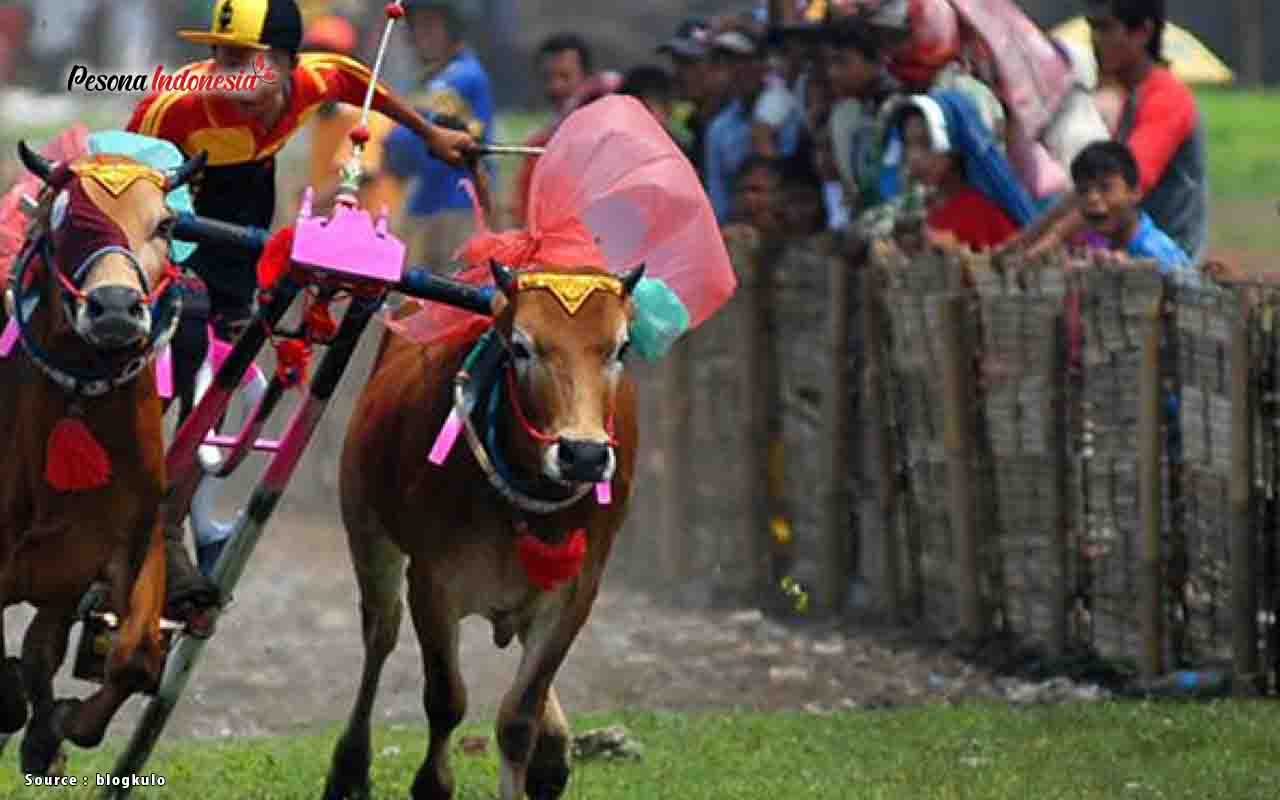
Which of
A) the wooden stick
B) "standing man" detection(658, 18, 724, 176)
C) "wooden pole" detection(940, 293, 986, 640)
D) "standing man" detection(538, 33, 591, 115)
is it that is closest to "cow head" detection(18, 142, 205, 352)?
the wooden stick

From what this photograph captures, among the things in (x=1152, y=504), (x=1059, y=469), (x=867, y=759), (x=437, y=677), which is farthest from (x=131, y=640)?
(x=1059, y=469)

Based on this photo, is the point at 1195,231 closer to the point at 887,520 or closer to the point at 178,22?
the point at 887,520

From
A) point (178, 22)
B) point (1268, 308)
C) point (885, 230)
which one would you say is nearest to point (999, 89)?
point (885, 230)

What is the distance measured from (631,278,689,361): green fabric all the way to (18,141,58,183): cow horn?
1680 millimetres

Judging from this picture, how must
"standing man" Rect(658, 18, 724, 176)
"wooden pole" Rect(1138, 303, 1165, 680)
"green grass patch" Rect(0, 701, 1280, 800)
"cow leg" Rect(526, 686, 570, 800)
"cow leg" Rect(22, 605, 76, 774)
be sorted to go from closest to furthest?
"cow leg" Rect(526, 686, 570, 800) < "cow leg" Rect(22, 605, 76, 774) < "green grass patch" Rect(0, 701, 1280, 800) < "wooden pole" Rect(1138, 303, 1165, 680) < "standing man" Rect(658, 18, 724, 176)

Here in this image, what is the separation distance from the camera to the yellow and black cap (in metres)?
11.0

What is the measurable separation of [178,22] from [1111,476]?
2797cm

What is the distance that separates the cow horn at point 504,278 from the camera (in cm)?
1011

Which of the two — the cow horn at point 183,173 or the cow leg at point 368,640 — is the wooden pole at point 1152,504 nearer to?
the cow leg at point 368,640

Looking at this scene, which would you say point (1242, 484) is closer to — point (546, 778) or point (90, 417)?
point (546, 778)

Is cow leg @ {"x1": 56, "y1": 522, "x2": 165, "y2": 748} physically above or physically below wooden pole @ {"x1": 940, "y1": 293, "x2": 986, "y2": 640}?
above

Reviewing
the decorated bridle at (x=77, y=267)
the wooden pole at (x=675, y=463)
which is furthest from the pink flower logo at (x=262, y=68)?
the wooden pole at (x=675, y=463)

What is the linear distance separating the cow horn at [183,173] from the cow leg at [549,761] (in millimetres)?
1922

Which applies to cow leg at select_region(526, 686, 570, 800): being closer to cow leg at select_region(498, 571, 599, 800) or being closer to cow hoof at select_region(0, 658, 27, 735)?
cow leg at select_region(498, 571, 599, 800)
